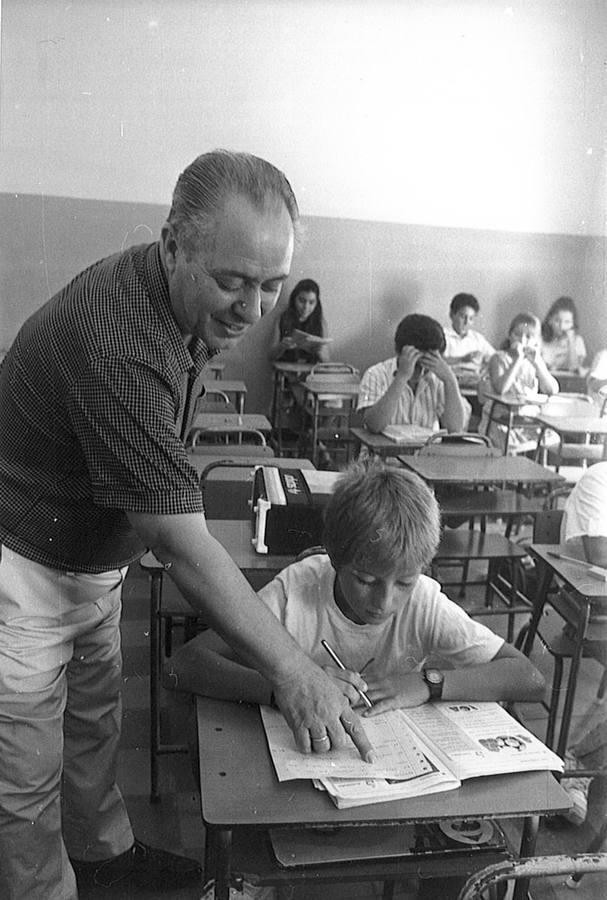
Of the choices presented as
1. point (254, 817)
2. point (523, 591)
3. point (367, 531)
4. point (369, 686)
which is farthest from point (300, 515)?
point (523, 591)

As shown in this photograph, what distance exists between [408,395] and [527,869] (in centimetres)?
160

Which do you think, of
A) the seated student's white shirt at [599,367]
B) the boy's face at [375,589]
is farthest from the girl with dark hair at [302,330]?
the boy's face at [375,589]

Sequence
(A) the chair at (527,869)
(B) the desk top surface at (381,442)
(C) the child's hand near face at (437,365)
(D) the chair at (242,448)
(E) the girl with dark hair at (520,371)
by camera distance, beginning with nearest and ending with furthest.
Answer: (A) the chair at (527,869)
(E) the girl with dark hair at (520,371)
(C) the child's hand near face at (437,365)
(B) the desk top surface at (381,442)
(D) the chair at (242,448)

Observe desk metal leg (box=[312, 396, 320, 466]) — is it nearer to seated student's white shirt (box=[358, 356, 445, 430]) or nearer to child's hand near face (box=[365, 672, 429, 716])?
seated student's white shirt (box=[358, 356, 445, 430])

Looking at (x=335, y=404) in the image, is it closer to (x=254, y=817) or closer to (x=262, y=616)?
(x=262, y=616)

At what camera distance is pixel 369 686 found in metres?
1.31

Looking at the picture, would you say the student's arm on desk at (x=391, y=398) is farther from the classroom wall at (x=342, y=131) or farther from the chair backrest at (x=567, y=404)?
the chair backrest at (x=567, y=404)

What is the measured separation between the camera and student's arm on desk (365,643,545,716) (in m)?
1.30

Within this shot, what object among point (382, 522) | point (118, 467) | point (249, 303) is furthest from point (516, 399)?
point (118, 467)

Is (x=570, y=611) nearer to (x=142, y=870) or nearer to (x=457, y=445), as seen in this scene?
(x=457, y=445)

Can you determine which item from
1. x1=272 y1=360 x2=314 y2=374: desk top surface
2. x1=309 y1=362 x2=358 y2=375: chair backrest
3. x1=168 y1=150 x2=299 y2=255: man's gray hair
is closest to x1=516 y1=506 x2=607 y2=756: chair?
x1=309 y1=362 x2=358 y2=375: chair backrest

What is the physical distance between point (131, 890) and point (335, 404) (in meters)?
1.26

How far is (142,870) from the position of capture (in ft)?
5.56

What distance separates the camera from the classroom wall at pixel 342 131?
63.4 inches
